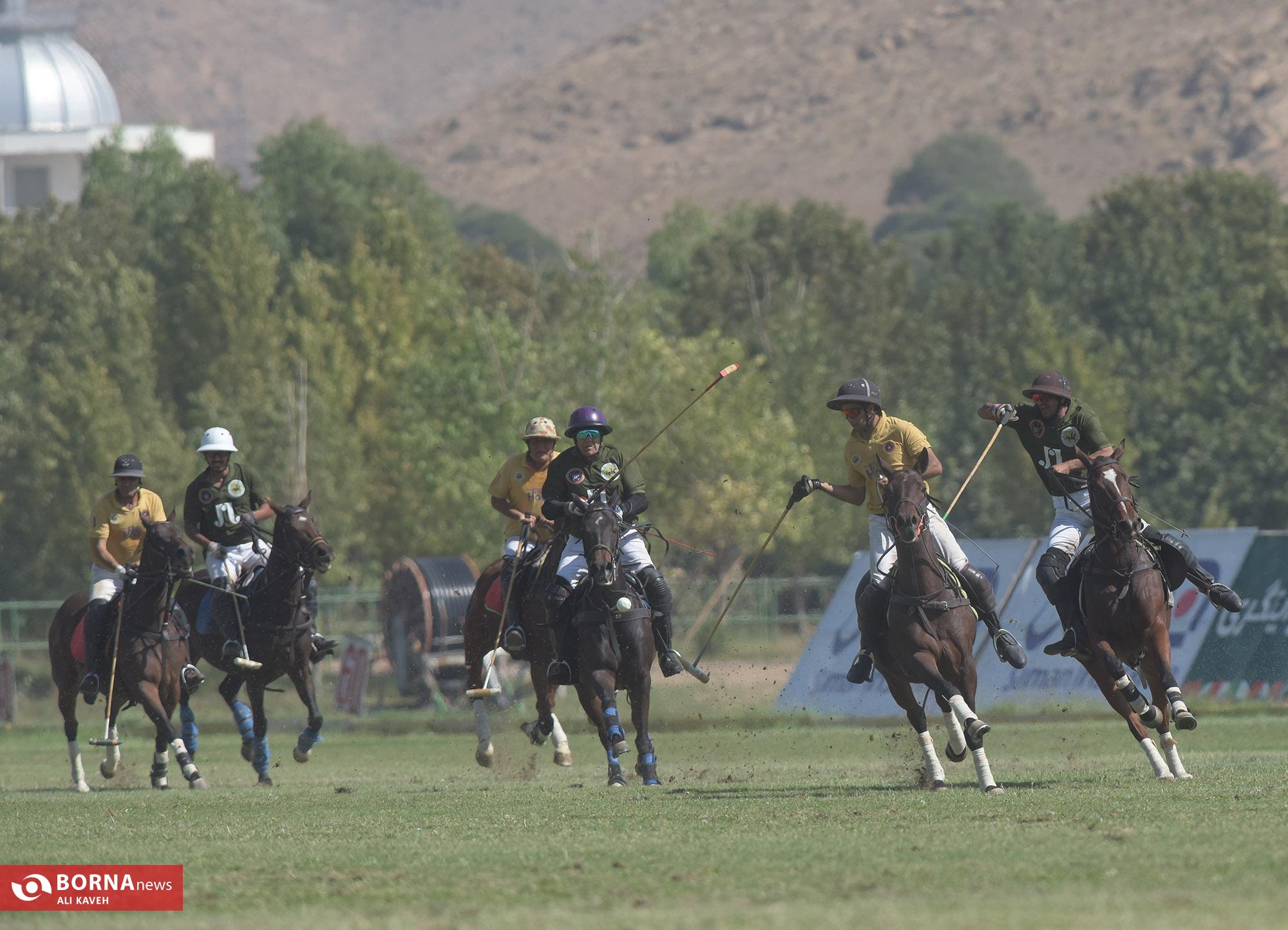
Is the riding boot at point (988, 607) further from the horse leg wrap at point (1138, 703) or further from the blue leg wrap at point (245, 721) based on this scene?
the blue leg wrap at point (245, 721)

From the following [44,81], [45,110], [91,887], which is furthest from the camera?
[44,81]

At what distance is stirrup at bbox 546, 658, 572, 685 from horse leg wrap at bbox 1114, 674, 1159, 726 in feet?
14.1

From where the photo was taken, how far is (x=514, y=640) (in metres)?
17.2

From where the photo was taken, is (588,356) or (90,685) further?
(588,356)

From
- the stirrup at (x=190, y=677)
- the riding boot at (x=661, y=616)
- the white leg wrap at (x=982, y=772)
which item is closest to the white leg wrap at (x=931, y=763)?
the white leg wrap at (x=982, y=772)

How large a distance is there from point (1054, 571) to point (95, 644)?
862cm

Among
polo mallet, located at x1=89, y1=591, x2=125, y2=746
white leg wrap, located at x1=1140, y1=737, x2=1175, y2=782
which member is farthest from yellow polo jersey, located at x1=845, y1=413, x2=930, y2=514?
polo mallet, located at x1=89, y1=591, x2=125, y2=746

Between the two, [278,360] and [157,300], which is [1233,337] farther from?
[157,300]

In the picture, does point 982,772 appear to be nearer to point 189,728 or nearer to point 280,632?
point 280,632

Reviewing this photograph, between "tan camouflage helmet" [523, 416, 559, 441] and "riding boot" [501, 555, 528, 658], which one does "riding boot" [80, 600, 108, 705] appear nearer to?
"riding boot" [501, 555, 528, 658]

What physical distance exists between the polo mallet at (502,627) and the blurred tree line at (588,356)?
27652 millimetres

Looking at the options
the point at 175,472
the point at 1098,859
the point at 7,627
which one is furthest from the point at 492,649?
the point at 175,472

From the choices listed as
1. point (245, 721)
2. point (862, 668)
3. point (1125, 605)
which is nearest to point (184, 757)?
point (245, 721)

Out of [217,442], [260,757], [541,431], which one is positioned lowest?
[260,757]
